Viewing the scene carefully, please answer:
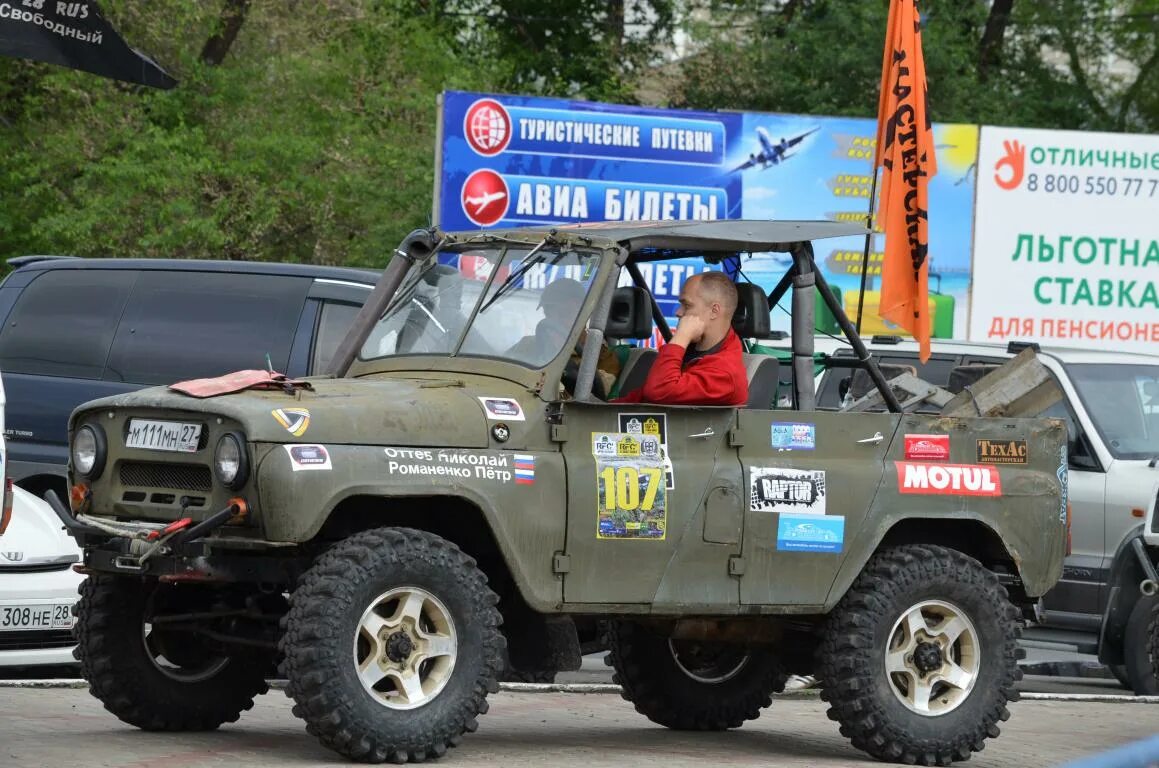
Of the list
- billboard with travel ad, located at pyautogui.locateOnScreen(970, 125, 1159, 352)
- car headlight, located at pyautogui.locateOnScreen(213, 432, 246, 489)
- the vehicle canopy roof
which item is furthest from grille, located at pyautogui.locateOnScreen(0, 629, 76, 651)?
billboard with travel ad, located at pyautogui.locateOnScreen(970, 125, 1159, 352)

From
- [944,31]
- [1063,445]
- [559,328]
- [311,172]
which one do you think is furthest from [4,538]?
[944,31]

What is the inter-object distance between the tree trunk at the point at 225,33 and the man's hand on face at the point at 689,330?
837 inches

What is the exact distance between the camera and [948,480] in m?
9.12

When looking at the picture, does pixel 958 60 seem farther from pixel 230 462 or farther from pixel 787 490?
pixel 230 462

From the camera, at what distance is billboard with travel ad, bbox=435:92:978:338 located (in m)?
20.8

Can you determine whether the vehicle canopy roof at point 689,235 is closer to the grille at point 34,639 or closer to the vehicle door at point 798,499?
the vehicle door at point 798,499

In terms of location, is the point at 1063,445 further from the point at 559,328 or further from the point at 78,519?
the point at 78,519

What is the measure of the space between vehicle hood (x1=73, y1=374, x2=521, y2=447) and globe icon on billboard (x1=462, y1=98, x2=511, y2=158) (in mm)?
12580

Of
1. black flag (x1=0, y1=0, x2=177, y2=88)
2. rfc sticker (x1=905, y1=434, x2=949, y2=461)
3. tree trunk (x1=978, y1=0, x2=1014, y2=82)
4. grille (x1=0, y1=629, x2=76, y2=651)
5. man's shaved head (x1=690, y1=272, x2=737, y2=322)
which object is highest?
tree trunk (x1=978, y1=0, x2=1014, y2=82)

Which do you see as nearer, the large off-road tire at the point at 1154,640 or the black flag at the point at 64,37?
the black flag at the point at 64,37

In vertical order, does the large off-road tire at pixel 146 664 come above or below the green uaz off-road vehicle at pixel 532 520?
below

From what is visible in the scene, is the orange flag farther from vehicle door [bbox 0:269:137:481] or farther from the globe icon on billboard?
the globe icon on billboard

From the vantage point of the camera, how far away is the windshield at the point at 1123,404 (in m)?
13.5

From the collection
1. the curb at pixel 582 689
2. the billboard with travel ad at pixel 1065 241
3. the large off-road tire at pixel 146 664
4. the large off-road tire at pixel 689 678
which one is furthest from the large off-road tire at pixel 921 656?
→ the billboard with travel ad at pixel 1065 241
